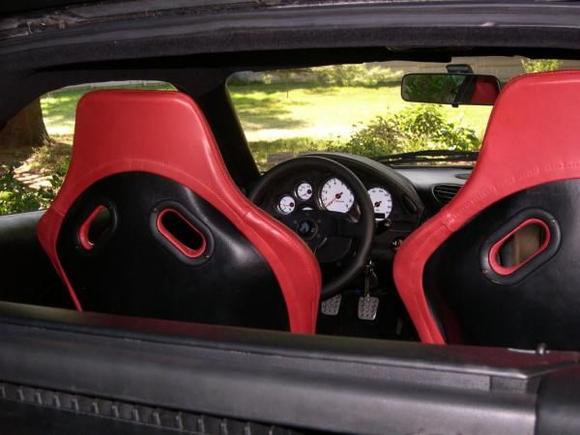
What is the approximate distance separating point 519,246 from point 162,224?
0.96m

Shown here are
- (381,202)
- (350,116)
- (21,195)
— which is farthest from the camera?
(21,195)

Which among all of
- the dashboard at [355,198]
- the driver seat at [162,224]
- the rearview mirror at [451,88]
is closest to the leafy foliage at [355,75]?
the rearview mirror at [451,88]

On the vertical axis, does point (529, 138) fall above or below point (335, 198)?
above

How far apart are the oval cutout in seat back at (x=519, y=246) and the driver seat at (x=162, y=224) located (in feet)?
1.85

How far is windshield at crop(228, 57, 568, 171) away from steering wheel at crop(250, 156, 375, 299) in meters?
0.51

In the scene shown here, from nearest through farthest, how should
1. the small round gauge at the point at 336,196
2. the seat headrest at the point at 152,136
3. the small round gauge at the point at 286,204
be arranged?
the seat headrest at the point at 152,136, the small round gauge at the point at 336,196, the small round gauge at the point at 286,204

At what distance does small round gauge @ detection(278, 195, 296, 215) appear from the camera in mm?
3123

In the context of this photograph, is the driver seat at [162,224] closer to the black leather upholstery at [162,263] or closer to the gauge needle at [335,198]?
the black leather upholstery at [162,263]

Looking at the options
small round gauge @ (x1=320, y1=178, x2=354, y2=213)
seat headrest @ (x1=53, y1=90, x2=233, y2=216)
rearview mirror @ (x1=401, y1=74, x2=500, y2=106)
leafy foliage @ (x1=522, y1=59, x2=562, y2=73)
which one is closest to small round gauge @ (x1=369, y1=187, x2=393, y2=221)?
small round gauge @ (x1=320, y1=178, x2=354, y2=213)

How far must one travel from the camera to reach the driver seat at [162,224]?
2119mm

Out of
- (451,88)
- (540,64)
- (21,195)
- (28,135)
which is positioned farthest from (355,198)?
(28,135)

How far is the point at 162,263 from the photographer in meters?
2.19

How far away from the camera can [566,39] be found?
1.53 meters

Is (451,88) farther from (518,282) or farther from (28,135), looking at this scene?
(28,135)
